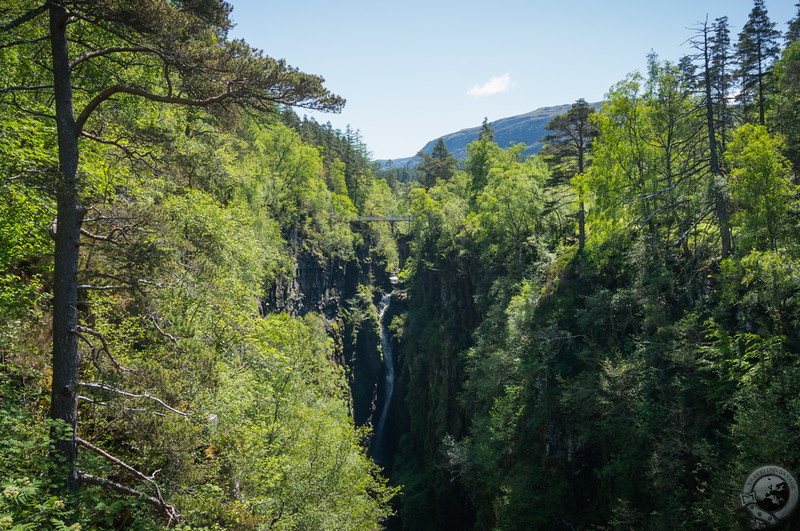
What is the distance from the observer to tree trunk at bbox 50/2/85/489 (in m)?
6.82

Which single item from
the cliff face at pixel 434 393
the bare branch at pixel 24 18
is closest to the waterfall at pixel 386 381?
the cliff face at pixel 434 393

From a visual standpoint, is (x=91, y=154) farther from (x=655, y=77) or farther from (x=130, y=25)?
(x=655, y=77)

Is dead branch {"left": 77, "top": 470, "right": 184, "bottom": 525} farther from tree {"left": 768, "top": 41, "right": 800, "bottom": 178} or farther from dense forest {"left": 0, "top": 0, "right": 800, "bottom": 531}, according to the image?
tree {"left": 768, "top": 41, "right": 800, "bottom": 178}

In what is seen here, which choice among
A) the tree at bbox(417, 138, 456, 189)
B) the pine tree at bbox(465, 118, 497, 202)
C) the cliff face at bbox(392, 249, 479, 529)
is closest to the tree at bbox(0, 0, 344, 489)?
the cliff face at bbox(392, 249, 479, 529)

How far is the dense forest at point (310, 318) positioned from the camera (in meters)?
7.19

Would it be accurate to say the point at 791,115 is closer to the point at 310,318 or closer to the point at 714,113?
the point at 714,113

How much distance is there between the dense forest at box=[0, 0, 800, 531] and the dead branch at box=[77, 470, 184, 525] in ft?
0.22

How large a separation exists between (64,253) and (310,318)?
34085 millimetres

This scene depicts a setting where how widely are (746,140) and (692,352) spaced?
833 centimetres

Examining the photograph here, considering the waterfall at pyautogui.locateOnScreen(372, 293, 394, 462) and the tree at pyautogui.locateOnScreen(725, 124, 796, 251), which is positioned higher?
the tree at pyautogui.locateOnScreen(725, 124, 796, 251)

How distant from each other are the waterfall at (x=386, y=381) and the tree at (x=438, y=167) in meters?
21.2

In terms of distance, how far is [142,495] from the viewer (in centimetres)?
682

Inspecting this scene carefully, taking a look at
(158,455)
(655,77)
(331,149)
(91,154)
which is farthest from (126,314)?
(331,149)

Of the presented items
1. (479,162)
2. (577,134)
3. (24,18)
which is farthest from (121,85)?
(479,162)
